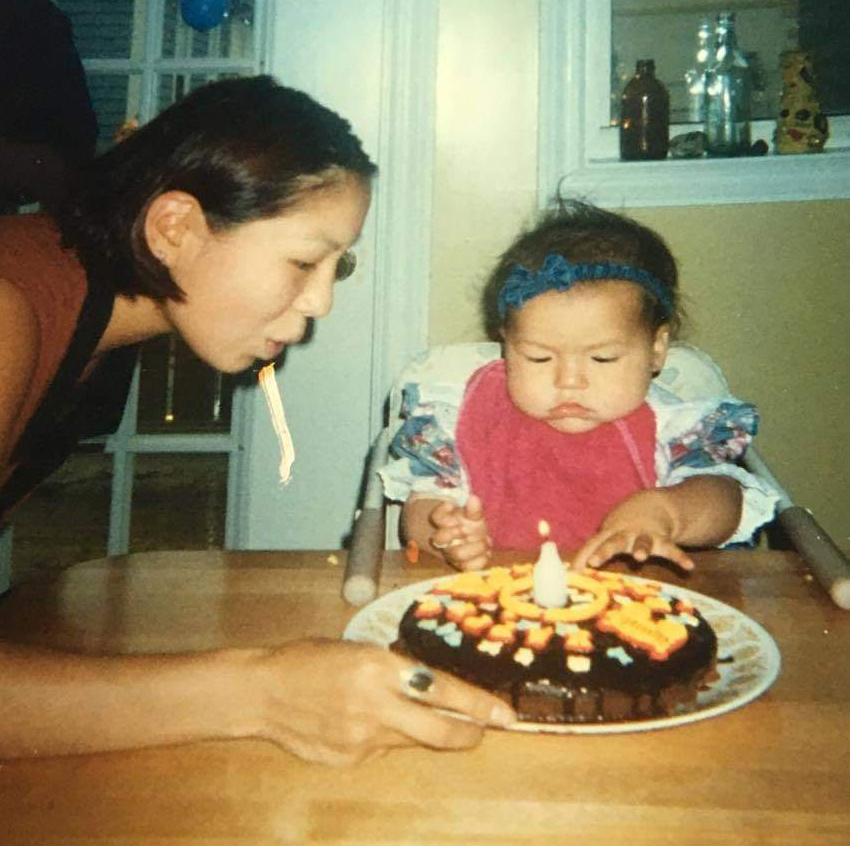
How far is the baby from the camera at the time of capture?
1.28 m

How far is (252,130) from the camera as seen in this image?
3.56 feet

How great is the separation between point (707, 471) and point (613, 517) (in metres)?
0.30

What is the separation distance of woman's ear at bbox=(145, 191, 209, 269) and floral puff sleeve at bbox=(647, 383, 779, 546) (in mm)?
858

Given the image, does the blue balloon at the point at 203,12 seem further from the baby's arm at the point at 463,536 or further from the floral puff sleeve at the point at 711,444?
the baby's arm at the point at 463,536

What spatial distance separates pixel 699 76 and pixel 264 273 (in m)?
1.61

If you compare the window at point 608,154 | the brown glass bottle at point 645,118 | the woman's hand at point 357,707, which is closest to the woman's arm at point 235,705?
the woman's hand at point 357,707

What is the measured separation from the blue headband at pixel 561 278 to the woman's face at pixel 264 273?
337 millimetres

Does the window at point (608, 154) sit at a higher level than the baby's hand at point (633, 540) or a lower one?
higher

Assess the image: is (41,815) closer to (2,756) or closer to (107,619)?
(2,756)

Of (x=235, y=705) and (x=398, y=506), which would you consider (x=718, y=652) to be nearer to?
(x=235, y=705)

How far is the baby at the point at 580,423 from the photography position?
128 cm

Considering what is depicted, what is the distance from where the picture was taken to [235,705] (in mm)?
618

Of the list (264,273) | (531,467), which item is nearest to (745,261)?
(531,467)

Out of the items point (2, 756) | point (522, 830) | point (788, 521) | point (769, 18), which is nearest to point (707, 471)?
point (788, 521)
